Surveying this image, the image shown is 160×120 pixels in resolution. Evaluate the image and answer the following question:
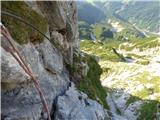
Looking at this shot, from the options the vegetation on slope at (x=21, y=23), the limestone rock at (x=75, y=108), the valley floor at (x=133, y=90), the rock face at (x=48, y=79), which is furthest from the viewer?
the valley floor at (x=133, y=90)

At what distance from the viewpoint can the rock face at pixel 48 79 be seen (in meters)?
25.2

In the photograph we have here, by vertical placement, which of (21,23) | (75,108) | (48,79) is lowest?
(75,108)

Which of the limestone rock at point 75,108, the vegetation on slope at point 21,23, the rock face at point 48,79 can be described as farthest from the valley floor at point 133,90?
the vegetation on slope at point 21,23

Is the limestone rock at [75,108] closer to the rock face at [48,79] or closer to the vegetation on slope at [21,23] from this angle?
the rock face at [48,79]

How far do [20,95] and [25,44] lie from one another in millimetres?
4772

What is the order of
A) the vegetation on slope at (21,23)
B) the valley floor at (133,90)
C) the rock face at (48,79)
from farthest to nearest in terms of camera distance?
the valley floor at (133,90)
the vegetation on slope at (21,23)
the rock face at (48,79)

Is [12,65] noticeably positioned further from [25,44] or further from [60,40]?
[60,40]

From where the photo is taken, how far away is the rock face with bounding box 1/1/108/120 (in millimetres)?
25225

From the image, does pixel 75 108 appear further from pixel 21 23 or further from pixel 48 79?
pixel 21 23

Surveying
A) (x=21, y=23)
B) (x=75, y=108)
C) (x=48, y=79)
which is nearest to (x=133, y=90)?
(x=75, y=108)

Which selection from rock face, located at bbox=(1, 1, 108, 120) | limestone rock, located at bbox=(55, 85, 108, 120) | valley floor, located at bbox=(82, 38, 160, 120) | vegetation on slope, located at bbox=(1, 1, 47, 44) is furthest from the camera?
valley floor, located at bbox=(82, 38, 160, 120)

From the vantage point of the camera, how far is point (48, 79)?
33625 mm

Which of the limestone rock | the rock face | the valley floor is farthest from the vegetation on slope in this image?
the valley floor

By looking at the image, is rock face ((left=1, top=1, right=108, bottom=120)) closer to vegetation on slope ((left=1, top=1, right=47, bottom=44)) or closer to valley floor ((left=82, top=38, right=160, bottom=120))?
vegetation on slope ((left=1, top=1, right=47, bottom=44))
